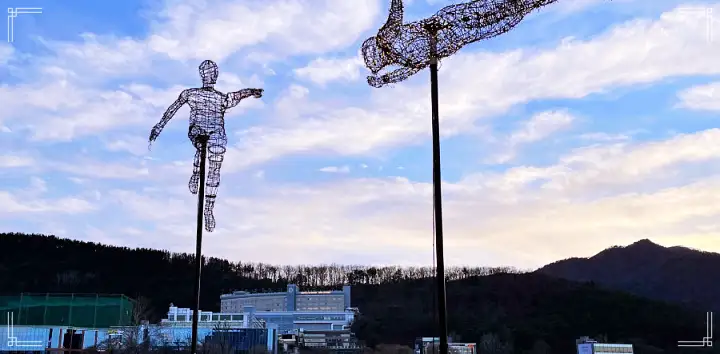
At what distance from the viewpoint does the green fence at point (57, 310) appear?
38469 mm

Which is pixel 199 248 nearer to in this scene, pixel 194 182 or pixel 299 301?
pixel 194 182

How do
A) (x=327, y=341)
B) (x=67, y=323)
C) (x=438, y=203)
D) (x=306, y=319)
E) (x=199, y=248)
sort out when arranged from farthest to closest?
1. (x=306, y=319)
2. (x=327, y=341)
3. (x=67, y=323)
4. (x=199, y=248)
5. (x=438, y=203)

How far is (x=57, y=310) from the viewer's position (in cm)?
3872

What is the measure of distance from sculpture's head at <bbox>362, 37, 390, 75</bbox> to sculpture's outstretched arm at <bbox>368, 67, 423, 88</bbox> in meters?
0.15

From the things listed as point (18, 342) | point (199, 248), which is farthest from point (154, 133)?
point (18, 342)

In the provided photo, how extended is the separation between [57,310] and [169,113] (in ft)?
93.9

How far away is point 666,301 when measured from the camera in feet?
352

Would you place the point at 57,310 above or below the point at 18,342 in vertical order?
above

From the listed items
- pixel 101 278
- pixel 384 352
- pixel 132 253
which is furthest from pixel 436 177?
pixel 132 253

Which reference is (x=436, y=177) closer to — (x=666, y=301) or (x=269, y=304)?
(x=269, y=304)

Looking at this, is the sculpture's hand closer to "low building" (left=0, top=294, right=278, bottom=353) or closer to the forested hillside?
"low building" (left=0, top=294, right=278, bottom=353)

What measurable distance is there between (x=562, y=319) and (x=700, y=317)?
19173mm

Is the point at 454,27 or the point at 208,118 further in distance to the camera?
the point at 208,118

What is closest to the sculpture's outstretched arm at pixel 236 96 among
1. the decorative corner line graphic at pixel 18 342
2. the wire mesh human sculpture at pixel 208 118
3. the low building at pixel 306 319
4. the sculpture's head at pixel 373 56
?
the wire mesh human sculpture at pixel 208 118
